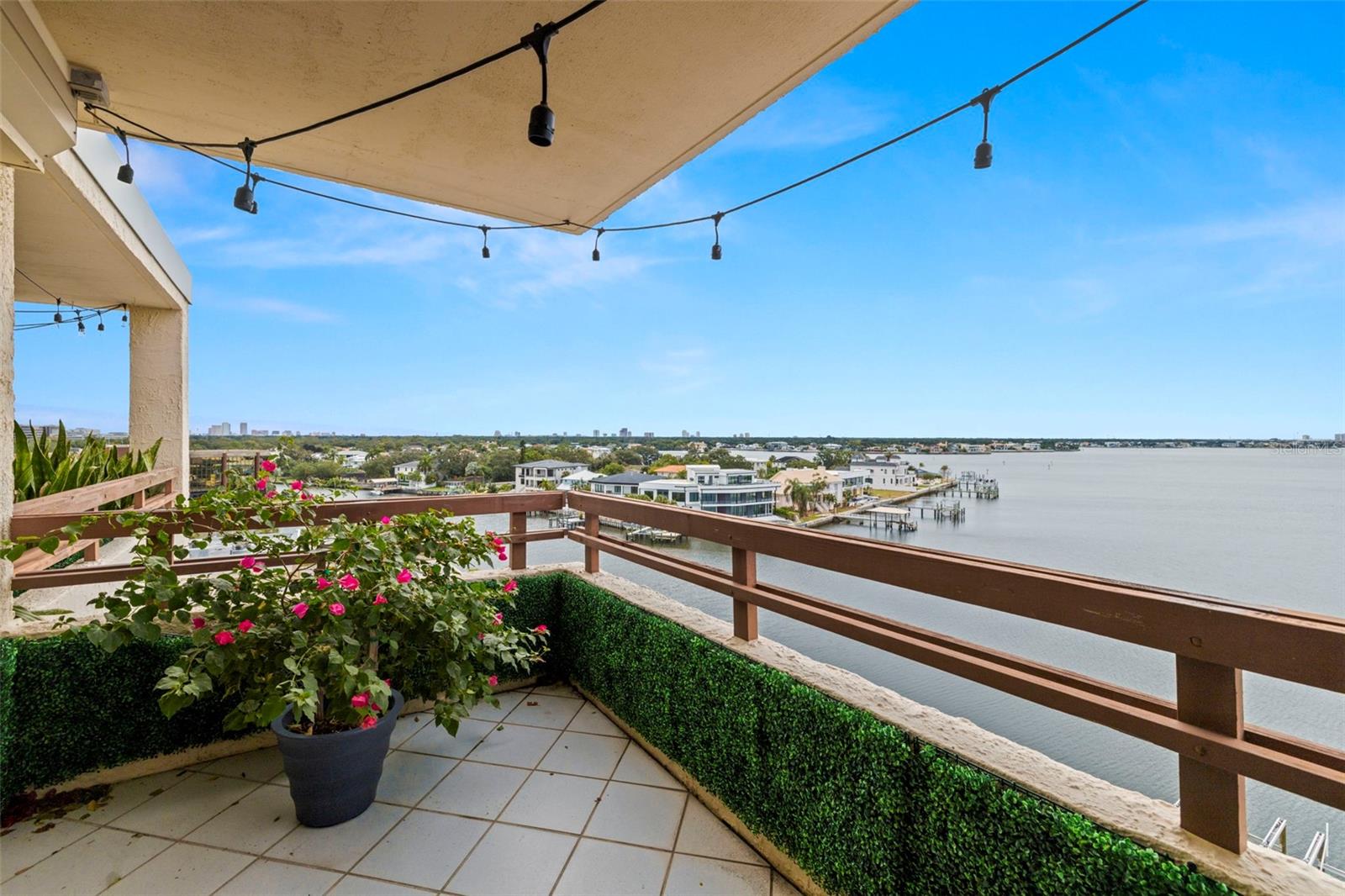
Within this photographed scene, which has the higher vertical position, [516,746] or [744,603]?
[744,603]

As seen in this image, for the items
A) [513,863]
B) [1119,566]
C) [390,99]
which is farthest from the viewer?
[1119,566]

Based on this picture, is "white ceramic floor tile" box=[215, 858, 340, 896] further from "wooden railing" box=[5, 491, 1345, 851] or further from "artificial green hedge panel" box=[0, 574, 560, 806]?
"wooden railing" box=[5, 491, 1345, 851]

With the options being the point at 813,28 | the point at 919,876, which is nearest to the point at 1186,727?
the point at 919,876

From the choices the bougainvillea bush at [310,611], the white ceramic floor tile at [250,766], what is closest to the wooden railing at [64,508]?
the bougainvillea bush at [310,611]

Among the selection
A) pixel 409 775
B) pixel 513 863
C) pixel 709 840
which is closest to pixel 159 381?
pixel 409 775

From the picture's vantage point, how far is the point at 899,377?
33.4 feet

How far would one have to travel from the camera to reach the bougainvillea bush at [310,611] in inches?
72.5

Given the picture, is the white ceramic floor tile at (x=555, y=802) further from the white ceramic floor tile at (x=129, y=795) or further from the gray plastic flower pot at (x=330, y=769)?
the white ceramic floor tile at (x=129, y=795)

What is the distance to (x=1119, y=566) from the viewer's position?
4.13m

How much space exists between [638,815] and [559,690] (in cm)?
116

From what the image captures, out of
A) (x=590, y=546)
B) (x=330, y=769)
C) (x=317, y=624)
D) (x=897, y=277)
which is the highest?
(x=897, y=277)

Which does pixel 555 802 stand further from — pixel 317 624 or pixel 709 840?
pixel 317 624

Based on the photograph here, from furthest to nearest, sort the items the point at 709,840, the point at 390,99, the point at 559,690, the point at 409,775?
the point at 559,690, the point at 409,775, the point at 390,99, the point at 709,840

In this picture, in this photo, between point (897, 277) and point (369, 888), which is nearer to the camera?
point (369, 888)
